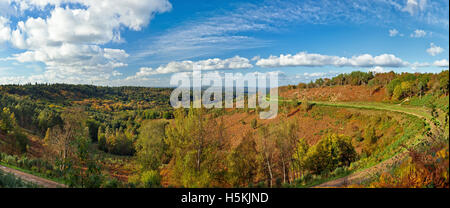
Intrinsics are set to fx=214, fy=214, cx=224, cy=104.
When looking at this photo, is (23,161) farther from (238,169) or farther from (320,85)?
(320,85)

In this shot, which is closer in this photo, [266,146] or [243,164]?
[266,146]

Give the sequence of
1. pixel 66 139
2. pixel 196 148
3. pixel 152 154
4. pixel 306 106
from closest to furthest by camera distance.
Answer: pixel 66 139 < pixel 196 148 < pixel 152 154 < pixel 306 106

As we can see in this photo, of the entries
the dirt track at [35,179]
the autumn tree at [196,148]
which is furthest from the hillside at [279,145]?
the dirt track at [35,179]

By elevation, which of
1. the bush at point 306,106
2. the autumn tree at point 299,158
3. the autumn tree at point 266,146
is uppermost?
the bush at point 306,106

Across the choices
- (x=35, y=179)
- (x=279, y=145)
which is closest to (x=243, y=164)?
(x=279, y=145)

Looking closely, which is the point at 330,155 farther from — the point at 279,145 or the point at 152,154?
the point at 152,154

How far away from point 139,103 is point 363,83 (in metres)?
98.4

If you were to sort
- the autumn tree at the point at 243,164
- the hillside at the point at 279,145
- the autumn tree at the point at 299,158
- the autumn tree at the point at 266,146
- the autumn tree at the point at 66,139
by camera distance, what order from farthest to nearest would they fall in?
the autumn tree at the point at 299,158 < the autumn tree at the point at 266,146 < the autumn tree at the point at 243,164 < the autumn tree at the point at 66,139 < the hillside at the point at 279,145

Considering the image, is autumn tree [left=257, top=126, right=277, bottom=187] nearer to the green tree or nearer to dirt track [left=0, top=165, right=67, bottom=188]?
the green tree

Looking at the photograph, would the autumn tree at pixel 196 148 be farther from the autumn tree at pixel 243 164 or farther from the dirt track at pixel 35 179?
the dirt track at pixel 35 179

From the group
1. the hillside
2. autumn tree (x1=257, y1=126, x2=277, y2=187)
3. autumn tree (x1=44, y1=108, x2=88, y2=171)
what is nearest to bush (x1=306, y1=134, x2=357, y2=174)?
the hillside

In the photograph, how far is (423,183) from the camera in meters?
4.83

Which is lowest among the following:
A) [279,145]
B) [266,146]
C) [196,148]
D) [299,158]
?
[299,158]

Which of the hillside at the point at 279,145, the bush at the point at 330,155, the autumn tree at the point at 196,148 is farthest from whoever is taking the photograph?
the bush at the point at 330,155
